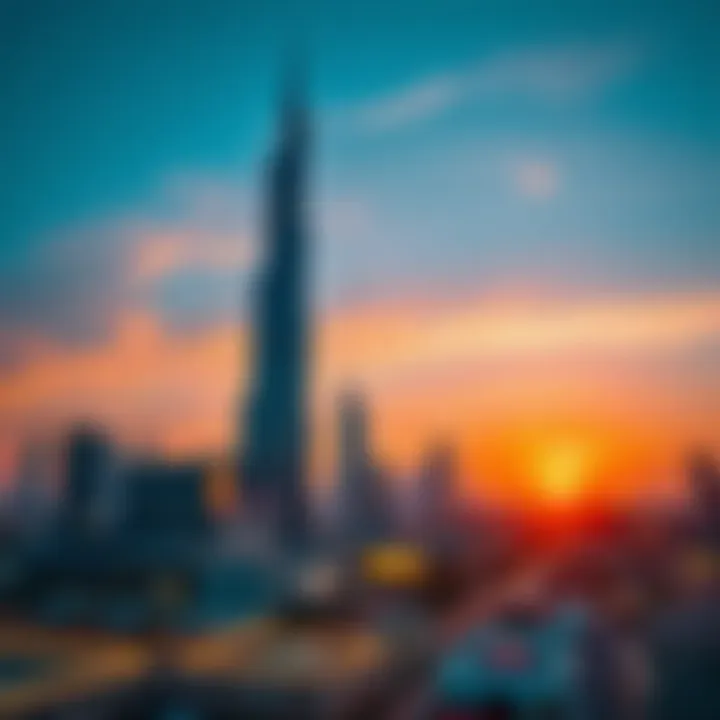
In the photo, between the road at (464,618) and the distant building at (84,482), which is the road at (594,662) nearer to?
the road at (464,618)

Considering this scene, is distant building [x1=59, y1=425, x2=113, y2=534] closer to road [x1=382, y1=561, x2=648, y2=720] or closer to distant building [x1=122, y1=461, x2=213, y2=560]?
distant building [x1=122, y1=461, x2=213, y2=560]

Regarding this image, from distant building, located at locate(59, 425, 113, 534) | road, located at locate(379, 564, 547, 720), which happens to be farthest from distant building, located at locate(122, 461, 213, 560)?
road, located at locate(379, 564, 547, 720)

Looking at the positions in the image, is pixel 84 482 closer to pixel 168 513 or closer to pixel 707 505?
pixel 168 513

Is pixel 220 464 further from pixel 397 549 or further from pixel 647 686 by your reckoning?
pixel 647 686

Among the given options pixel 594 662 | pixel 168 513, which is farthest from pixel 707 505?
pixel 168 513

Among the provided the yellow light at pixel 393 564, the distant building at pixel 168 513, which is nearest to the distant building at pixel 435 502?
the yellow light at pixel 393 564

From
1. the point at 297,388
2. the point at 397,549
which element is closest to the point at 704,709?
the point at 397,549
